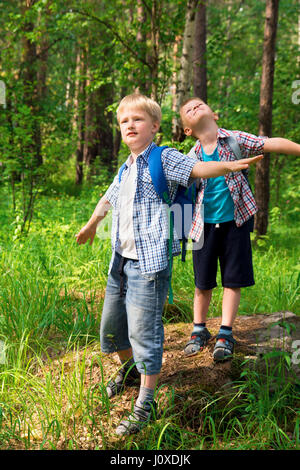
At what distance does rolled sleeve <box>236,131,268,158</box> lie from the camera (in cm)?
251

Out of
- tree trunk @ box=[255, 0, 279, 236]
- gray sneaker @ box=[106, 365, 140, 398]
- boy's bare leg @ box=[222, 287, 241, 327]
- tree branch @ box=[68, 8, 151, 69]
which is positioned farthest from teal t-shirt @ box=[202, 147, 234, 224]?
tree trunk @ box=[255, 0, 279, 236]

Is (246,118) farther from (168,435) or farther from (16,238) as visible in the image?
(168,435)

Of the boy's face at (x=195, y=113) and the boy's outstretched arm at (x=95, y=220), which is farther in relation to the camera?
the boy's face at (x=195, y=113)

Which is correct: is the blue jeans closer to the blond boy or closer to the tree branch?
the blond boy

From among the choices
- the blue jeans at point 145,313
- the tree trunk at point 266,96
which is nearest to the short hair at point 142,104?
the blue jeans at point 145,313

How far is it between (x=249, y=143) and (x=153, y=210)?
828mm

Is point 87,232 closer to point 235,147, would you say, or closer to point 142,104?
point 142,104

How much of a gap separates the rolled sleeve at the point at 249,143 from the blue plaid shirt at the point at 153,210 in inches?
23.0

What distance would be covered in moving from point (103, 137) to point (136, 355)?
35.3ft

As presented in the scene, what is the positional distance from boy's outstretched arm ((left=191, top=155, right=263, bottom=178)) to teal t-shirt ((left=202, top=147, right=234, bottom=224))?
2.03 feet

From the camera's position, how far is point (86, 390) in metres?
2.46

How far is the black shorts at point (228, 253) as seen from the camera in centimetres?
265
